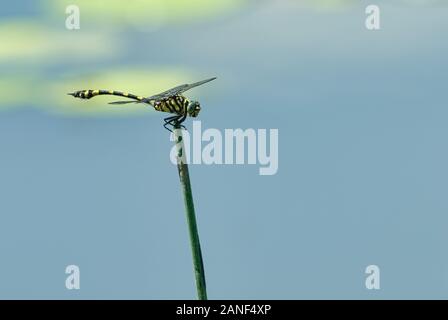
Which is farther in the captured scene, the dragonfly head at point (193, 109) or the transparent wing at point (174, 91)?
the transparent wing at point (174, 91)

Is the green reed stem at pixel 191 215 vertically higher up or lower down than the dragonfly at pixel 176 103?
lower down

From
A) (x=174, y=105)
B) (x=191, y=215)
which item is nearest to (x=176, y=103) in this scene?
(x=174, y=105)

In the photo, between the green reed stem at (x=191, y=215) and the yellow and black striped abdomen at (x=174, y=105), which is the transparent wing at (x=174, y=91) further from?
the green reed stem at (x=191, y=215)

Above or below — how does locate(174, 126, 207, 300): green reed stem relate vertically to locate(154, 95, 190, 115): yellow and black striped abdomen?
below

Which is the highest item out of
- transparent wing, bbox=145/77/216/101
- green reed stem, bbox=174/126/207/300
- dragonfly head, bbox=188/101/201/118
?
transparent wing, bbox=145/77/216/101

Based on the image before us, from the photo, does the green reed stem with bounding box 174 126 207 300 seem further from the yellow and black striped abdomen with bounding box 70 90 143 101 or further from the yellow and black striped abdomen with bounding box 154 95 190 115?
the yellow and black striped abdomen with bounding box 70 90 143 101
